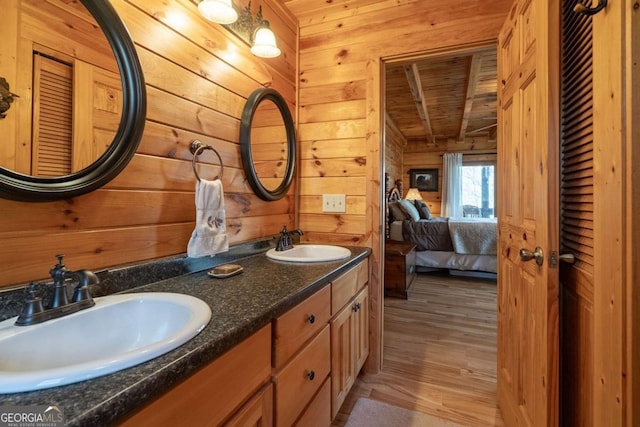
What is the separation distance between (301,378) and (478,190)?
23.6ft

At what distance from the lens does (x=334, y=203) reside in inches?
79.8

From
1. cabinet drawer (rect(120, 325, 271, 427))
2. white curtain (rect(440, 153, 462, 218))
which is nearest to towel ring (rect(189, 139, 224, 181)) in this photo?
cabinet drawer (rect(120, 325, 271, 427))

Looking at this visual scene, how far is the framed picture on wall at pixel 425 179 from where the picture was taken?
284 inches

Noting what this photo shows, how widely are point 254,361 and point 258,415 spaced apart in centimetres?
15

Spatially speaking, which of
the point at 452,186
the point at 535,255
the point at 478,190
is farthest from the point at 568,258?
the point at 478,190

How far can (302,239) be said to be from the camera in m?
2.11

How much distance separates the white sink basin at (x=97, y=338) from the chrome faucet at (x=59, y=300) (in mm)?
20

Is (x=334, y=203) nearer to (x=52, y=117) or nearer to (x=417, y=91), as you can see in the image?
(x=52, y=117)

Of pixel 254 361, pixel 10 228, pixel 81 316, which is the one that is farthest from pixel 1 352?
pixel 254 361

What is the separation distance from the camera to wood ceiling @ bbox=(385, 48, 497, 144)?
3.30m

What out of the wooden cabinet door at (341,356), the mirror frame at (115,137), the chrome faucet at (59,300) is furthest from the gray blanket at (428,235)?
the chrome faucet at (59,300)

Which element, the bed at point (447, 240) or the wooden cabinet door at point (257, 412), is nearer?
the wooden cabinet door at point (257, 412)

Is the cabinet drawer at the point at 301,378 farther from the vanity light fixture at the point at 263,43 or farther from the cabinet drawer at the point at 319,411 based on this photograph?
the vanity light fixture at the point at 263,43

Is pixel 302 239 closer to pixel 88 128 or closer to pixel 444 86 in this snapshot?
pixel 88 128
